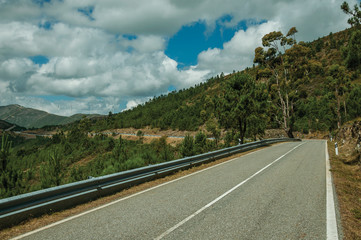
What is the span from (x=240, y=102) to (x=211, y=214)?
19.9m

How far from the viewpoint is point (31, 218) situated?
5035 mm

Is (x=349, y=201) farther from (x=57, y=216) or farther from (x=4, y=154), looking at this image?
(x=4, y=154)

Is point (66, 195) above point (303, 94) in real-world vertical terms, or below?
below

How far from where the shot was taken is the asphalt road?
13.8 ft

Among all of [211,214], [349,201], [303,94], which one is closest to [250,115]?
[349,201]

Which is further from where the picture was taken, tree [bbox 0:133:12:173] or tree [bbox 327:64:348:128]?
tree [bbox 327:64:348:128]

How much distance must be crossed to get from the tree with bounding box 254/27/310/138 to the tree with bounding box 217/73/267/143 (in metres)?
13.2

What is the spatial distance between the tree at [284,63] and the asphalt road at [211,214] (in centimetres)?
3200

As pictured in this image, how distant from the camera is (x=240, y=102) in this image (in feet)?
78.2

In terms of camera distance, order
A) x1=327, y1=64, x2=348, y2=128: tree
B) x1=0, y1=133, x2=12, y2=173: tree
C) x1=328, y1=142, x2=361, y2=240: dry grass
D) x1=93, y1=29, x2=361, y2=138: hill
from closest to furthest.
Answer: x1=328, y1=142, x2=361, y2=240: dry grass < x1=0, y1=133, x2=12, y2=173: tree < x1=93, y1=29, x2=361, y2=138: hill < x1=327, y1=64, x2=348, y2=128: tree

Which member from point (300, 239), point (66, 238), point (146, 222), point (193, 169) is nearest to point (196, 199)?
point (146, 222)

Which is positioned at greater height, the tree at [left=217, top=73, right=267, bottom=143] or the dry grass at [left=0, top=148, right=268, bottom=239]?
the tree at [left=217, top=73, right=267, bottom=143]

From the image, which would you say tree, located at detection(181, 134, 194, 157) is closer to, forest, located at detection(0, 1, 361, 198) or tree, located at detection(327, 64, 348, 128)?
forest, located at detection(0, 1, 361, 198)

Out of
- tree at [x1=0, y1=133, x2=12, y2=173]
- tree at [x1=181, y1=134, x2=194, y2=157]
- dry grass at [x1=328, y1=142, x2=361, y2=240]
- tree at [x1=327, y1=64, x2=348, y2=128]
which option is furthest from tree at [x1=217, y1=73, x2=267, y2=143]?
tree at [x1=327, y1=64, x2=348, y2=128]
